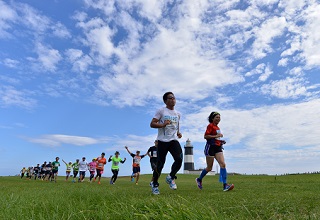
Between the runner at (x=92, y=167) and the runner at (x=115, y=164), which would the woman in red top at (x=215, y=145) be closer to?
the runner at (x=115, y=164)

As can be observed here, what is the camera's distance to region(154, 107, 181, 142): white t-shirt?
6922 mm

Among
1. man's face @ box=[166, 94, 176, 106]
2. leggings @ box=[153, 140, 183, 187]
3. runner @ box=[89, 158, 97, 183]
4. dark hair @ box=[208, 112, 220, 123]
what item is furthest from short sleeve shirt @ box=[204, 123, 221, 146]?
runner @ box=[89, 158, 97, 183]

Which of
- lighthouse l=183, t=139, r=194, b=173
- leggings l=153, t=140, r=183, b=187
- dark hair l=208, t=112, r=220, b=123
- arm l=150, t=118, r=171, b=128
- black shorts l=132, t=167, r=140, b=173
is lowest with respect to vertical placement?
leggings l=153, t=140, r=183, b=187

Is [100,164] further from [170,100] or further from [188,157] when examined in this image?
[188,157]

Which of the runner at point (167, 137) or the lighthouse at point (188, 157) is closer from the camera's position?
the runner at point (167, 137)

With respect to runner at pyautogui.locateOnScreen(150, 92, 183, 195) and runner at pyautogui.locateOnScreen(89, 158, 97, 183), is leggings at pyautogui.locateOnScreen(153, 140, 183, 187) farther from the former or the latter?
runner at pyautogui.locateOnScreen(89, 158, 97, 183)

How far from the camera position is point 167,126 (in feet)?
22.8

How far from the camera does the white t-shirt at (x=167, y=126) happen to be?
6922 mm

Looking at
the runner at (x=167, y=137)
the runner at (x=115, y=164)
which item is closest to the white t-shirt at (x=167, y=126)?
the runner at (x=167, y=137)

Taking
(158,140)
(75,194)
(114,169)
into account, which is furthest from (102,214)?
(114,169)

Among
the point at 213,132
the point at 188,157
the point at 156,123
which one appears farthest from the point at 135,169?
the point at 188,157

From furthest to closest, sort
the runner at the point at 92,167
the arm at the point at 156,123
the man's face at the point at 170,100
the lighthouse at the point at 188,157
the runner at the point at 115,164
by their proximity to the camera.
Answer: the lighthouse at the point at 188,157 → the runner at the point at 92,167 → the runner at the point at 115,164 → the man's face at the point at 170,100 → the arm at the point at 156,123

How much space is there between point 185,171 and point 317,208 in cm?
4318

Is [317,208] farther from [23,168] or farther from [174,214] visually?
[23,168]
